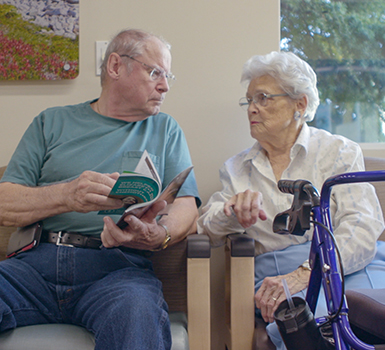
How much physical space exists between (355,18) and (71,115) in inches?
59.9

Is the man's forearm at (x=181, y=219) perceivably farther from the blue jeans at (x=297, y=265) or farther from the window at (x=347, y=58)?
the window at (x=347, y=58)

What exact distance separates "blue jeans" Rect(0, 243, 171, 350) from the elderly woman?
377 mm

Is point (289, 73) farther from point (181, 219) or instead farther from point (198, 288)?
point (198, 288)

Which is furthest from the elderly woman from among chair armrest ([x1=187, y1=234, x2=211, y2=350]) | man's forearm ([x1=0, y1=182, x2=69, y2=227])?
man's forearm ([x1=0, y1=182, x2=69, y2=227])

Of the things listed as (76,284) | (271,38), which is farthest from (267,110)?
(76,284)

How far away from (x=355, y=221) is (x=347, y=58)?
106cm

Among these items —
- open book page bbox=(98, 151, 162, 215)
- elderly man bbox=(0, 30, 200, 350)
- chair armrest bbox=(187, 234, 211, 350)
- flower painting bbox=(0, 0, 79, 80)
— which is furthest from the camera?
flower painting bbox=(0, 0, 79, 80)

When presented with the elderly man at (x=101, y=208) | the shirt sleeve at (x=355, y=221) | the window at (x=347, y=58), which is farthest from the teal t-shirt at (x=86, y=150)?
the window at (x=347, y=58)

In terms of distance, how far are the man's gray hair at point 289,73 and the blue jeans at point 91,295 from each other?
0.87 metres

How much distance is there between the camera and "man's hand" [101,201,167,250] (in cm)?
116

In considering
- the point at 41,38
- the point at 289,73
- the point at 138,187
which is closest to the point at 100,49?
the point at 41,38

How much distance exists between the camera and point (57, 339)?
108 cm

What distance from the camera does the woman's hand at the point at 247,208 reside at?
1.36 metres

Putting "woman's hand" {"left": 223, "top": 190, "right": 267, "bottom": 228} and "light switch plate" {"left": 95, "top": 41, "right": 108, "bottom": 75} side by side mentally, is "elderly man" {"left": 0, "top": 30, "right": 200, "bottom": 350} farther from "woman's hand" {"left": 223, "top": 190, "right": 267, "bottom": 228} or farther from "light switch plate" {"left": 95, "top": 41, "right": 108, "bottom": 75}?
"light switch plate" {"left": 95, "top": 41, "right": 108, "bottom": 75}
